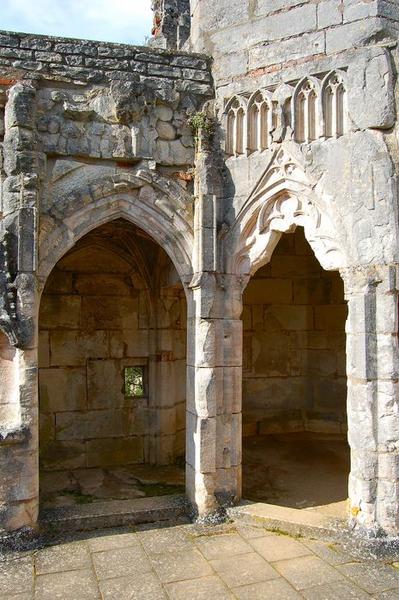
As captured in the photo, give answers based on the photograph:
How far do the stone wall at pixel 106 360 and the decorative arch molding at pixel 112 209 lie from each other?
5.71 ft

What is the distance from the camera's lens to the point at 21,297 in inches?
203

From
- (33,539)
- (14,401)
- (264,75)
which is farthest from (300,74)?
(33,539)

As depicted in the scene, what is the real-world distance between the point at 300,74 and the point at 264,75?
0.40m

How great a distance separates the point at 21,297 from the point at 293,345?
541cm

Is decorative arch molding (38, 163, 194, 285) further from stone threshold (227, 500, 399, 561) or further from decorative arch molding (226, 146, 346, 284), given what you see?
stone threshold (227, 500, 399, 561)

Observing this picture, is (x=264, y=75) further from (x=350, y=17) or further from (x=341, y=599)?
(x=341, y=599)

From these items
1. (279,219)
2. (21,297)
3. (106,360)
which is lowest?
(106,360)

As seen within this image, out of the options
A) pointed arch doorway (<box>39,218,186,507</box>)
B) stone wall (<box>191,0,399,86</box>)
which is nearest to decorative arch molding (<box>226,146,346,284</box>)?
stone wall (<box>191,0,399,86</box>)

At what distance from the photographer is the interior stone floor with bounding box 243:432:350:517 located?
610cm

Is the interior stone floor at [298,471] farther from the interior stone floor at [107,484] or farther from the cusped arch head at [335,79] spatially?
the cusped arch head at [335,79]

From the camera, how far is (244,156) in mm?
5816

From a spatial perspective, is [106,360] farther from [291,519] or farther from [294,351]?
[291,519]

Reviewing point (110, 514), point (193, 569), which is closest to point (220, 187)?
point (110, 514)

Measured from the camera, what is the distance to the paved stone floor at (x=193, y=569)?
4250 mm
